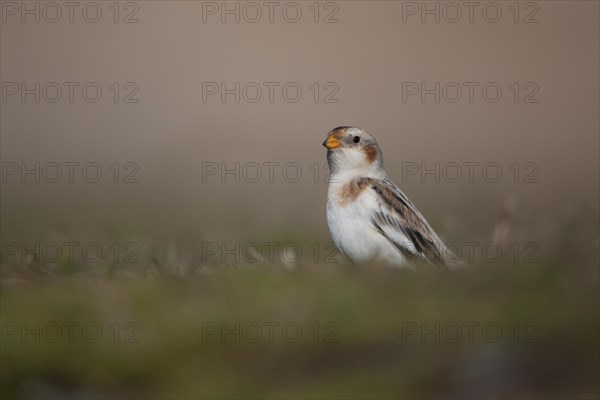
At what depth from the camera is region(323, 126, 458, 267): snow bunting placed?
578cm

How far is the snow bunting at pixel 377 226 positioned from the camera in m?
5.78

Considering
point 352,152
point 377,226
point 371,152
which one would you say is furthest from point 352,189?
point 371,152

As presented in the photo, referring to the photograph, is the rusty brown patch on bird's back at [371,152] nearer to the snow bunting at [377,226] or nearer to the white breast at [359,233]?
the snow bunting at [377,226]

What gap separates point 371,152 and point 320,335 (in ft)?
9.40

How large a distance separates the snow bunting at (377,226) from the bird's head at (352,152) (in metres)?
0.14

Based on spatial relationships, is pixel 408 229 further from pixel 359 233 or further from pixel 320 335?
pixel 320 335

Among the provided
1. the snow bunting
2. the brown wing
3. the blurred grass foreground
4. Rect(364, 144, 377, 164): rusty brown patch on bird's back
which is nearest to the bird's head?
Rect(364, 144, 377, 164): rusty brown patch on bird's back

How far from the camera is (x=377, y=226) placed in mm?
5887

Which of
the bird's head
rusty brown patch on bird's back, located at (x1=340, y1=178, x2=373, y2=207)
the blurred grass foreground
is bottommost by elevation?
the blurred grass foreground

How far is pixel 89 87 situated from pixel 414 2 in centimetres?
463

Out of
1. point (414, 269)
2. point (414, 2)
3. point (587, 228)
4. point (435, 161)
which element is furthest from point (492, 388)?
point (414, 2)

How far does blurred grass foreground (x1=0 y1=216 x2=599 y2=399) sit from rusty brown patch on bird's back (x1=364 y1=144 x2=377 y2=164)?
83.0 inches

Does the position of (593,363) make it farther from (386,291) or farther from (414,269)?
(414,269)

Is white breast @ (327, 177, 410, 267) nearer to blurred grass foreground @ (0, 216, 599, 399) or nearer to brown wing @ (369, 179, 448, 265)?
brown wing @ (369, 179, 448, 265)
